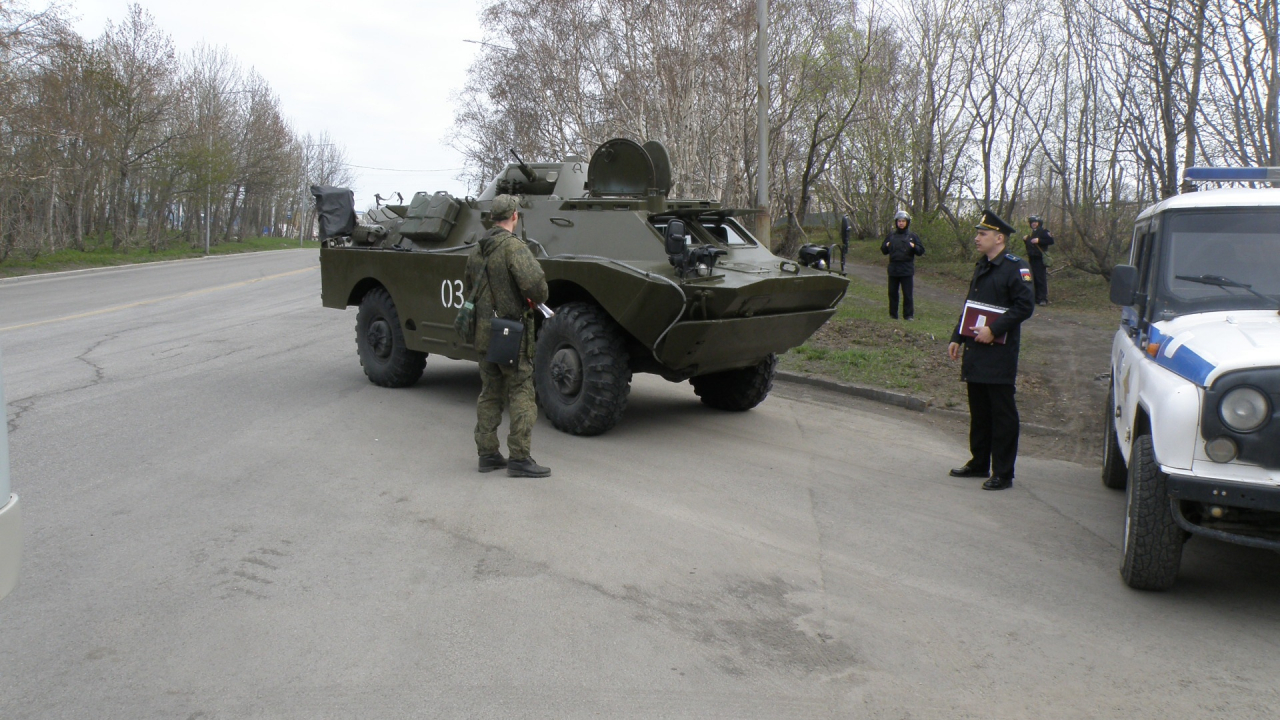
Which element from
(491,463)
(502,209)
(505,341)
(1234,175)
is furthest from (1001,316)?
(491,463)

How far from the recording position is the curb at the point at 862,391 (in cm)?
946

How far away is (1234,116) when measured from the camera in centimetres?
1478

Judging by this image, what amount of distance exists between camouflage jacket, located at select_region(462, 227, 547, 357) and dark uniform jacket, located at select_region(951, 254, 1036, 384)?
2656 millimetres

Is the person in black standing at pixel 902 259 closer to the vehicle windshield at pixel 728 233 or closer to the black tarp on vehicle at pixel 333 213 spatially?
the vehicle windshield at pixel 728 233

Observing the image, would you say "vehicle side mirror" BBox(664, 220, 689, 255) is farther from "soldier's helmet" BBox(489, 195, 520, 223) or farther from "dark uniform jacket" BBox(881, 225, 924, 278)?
"dark uniform jacket" BBox(881, 225, 924, 278)

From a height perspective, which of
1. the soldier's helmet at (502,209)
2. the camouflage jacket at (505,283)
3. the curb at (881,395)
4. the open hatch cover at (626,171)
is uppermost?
the open hatch cover at (626,171)

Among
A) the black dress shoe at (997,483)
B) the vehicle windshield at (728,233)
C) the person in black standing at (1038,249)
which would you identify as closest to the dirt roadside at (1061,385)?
the person in black standing at (1038,249)

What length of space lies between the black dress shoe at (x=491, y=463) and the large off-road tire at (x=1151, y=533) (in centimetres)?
373

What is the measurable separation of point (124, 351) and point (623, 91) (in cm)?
2096

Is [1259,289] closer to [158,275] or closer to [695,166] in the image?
[695,166]

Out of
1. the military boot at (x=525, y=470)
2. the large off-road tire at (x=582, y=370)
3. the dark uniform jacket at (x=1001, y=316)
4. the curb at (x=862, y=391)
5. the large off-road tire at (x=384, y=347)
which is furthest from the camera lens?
the large off-road tire at (x=384, y=347)

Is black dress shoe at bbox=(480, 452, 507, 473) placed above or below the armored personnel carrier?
below

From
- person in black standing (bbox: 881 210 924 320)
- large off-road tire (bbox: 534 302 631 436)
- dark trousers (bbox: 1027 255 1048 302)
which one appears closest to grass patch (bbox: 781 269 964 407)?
person in black standing (bbox: 881 210 924 320)

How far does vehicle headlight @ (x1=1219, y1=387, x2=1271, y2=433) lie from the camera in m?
4.13
